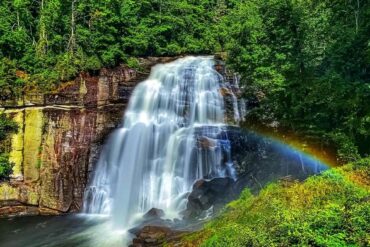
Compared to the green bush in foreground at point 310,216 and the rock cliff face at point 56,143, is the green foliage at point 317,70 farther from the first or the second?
the rock cliff face at point 56,143

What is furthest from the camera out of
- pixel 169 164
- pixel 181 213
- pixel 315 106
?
pixel 169 164

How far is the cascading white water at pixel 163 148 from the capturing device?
2178cm

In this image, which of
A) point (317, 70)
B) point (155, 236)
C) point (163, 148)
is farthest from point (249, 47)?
point (155, 236)

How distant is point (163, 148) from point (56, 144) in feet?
24.4

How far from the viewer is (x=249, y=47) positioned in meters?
24.3

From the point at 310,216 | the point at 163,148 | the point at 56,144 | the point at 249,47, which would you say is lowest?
the point at 310,216

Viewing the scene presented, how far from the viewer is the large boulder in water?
1861 centimetres

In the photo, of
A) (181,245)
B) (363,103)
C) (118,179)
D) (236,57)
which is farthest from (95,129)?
(363,103)

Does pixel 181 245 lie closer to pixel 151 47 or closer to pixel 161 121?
pixel 161 121

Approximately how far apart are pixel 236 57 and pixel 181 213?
419 inches

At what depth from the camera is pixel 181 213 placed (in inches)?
771

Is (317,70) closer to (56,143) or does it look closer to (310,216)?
(310,216)

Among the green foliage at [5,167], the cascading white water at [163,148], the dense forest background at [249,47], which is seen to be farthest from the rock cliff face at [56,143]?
the dense forest background at [249,47]

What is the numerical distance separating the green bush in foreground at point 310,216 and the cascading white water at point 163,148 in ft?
25.0
